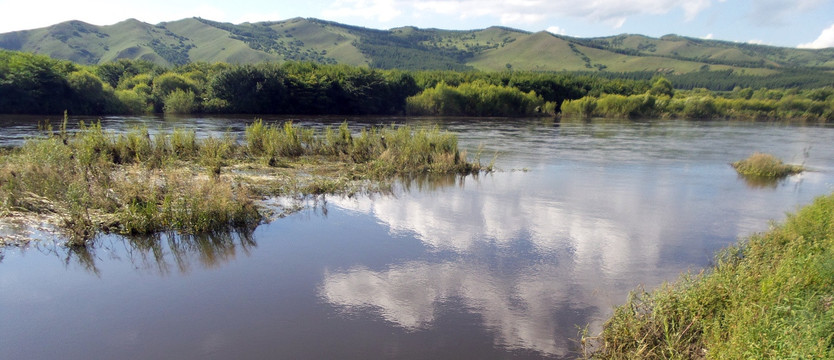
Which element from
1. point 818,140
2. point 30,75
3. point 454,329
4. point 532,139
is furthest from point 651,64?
point 454,329

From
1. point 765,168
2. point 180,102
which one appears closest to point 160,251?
point 765,168

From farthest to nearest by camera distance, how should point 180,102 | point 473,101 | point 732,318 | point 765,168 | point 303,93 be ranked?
1. point 473,101
2. point 303,93
3. point 180,102
4. point 765,168
5. point 732,318

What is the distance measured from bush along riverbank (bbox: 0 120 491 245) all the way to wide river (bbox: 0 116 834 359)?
69 cm

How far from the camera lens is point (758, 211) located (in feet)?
48.9

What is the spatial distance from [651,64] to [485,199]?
202 metres

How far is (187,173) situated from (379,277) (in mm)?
8180

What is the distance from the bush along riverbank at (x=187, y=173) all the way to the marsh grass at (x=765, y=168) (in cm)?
1252

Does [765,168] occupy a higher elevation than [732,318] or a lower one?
higher

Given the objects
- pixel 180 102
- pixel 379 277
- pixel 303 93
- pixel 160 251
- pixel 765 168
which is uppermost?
pixel 303 93

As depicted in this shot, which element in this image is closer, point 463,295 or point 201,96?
point 463,295

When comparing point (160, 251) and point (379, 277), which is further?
point (160, 251)

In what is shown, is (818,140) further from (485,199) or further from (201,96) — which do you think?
(201,96)

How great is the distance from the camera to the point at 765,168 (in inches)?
835

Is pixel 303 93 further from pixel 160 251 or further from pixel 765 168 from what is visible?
pixel 160 251
